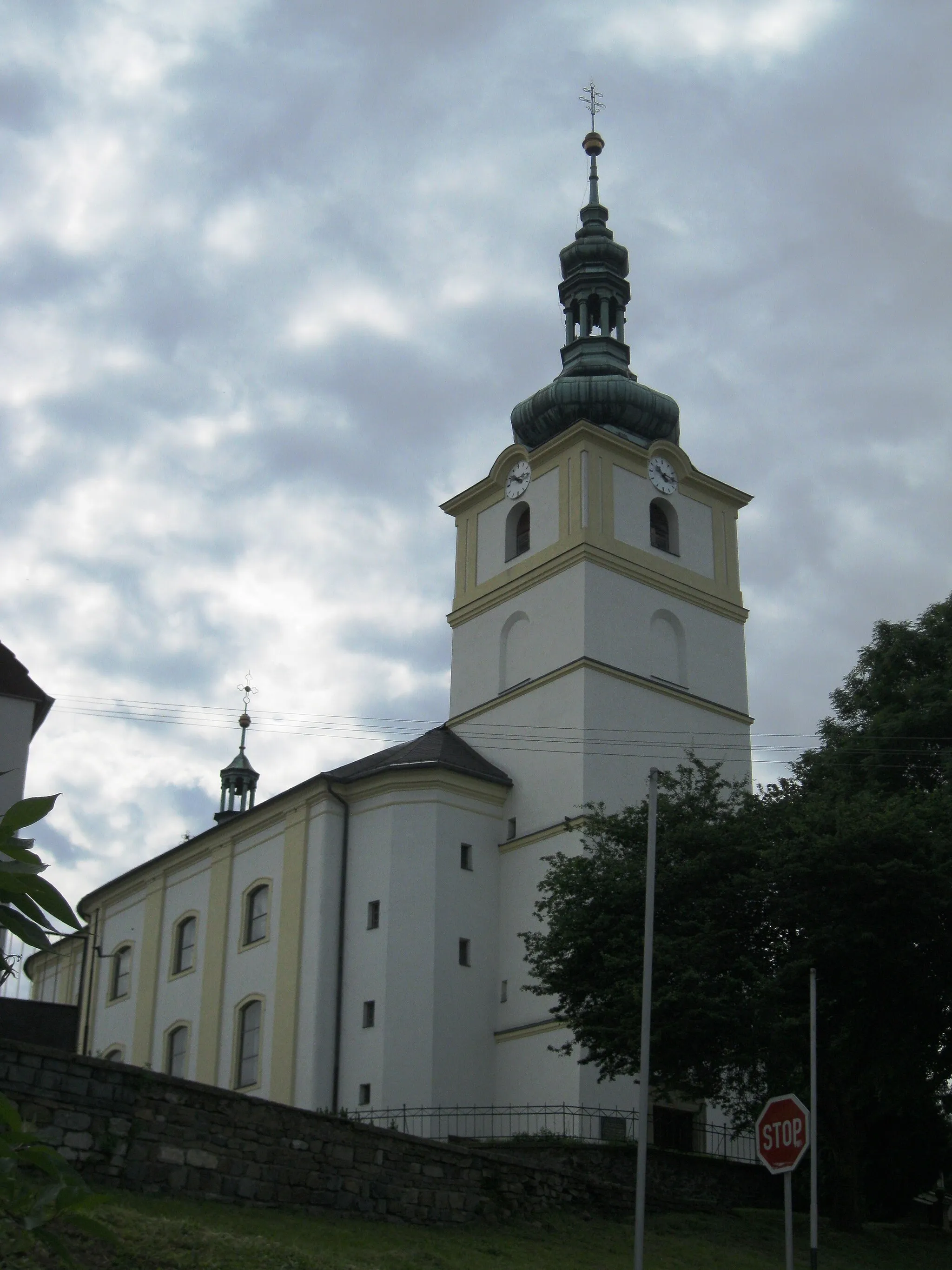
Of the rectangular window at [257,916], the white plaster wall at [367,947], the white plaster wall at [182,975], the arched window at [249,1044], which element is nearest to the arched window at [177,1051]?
the white plaster wall at [182,975]

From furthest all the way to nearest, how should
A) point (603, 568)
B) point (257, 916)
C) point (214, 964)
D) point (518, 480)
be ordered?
1. point (518, 480)
2. point (214, 964)
3. point (257, 916)
4. point (603, 568)

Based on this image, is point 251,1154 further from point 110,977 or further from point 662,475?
point 110,977

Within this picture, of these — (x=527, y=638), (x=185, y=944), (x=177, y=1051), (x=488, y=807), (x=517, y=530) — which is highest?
(x=517, y=530)

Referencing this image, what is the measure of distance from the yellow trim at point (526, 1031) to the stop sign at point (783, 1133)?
16.8 metres

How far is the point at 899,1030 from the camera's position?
2578 centimetres

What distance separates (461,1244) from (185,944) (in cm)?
2711

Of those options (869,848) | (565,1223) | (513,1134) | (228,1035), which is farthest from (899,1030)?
(228,1035)

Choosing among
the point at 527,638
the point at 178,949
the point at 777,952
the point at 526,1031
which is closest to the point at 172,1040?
the point at 178,949

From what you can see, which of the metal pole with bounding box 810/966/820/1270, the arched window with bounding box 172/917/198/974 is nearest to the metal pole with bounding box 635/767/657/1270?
the metal pole with bounding box 810/966/820/1270

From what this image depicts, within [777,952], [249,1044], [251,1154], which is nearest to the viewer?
[251,1154]

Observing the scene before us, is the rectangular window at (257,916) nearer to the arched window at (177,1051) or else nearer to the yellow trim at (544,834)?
the arched window at (177,1051)

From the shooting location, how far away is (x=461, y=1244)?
18.7 m

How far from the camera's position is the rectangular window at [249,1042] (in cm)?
3856

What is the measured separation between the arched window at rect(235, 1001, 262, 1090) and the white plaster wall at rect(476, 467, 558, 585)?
43.4ft
